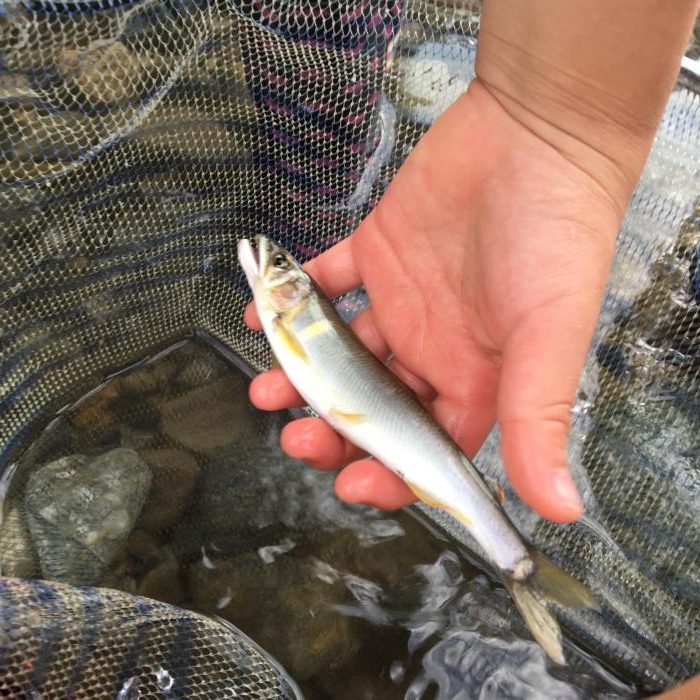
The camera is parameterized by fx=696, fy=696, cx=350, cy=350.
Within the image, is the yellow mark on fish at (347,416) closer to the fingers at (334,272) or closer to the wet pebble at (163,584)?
the fingers at (334,272)

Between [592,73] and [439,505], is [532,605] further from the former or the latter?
[592,73]

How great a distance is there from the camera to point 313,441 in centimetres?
205

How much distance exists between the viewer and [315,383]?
79.1 inches

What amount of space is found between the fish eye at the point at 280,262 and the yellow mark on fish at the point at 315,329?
0.75ft

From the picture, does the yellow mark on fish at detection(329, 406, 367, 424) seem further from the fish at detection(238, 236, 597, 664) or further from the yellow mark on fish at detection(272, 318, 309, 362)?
the yellow mark on fish at detection(272, 318, 309, 362)

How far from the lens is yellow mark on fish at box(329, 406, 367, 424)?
6.33 feet

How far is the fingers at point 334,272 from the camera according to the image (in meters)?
2.37

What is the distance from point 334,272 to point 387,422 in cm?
69

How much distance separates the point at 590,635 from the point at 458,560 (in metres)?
0.53

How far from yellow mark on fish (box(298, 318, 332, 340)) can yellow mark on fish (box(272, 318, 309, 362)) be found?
3cm

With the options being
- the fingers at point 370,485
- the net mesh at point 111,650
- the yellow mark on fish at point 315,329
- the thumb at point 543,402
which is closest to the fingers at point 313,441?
the fingers at point 370,485

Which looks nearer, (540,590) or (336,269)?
(540,590)

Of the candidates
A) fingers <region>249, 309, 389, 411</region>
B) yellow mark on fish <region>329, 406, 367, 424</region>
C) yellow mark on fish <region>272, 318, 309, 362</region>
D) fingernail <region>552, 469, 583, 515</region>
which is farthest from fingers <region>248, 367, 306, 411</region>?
fingernail <region>552, 469, 583, 515</region>

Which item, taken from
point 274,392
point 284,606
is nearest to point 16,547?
point 284,606
